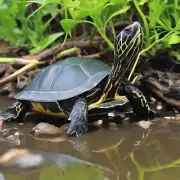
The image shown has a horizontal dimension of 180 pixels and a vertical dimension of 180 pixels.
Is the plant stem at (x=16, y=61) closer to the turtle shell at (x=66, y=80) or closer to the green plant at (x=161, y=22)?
the turtle shell at (x=66, y=80)

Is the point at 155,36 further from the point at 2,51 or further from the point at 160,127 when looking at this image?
the point at 2,51

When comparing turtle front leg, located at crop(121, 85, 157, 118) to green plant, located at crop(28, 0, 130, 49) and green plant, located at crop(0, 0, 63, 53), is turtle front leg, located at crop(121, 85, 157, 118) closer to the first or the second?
green plant, located at crop(28, 0, 130, 49)

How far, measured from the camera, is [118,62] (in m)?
2.66

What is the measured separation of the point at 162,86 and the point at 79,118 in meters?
0.66

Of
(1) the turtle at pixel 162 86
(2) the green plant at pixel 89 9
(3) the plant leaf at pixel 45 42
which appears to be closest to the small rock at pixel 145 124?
(1) the turtle at pixel 162 86

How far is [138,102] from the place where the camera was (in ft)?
9.11

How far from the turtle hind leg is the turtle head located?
659 mm

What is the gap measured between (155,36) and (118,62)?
1.25 ft

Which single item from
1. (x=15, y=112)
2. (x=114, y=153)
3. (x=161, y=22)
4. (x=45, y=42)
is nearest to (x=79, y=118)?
(x=114, y=153)

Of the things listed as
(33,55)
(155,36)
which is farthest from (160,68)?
(33,55)

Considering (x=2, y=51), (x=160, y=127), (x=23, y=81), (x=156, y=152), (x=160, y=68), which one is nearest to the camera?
(x=156, y=152)

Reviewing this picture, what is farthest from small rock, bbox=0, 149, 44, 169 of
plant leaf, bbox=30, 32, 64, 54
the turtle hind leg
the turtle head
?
plant leaf, bbox=30, 32, 64, 54

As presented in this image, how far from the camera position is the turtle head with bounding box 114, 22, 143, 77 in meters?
2.56

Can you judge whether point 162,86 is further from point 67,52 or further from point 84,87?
point 67,52
